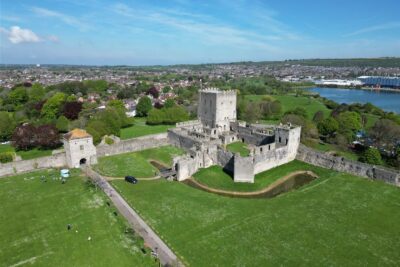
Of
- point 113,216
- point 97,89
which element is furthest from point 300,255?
point 97,89

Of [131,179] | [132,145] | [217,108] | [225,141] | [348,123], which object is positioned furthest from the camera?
[348,123]

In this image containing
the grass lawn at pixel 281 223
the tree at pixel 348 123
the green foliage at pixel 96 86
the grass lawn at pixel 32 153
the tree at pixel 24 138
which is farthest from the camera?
the green foliage at pixel 96 86

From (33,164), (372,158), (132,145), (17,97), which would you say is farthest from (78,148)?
(17,97)

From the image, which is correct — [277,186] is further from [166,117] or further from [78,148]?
[166,117]

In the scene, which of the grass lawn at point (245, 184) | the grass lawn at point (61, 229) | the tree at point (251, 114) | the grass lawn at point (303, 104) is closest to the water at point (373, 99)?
the grass lawn at point (303, 104)

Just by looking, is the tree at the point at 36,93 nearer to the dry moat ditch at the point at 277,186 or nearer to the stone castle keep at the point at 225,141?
the stone castle keep at the point at 225,141
